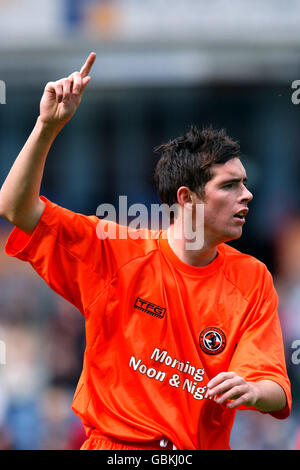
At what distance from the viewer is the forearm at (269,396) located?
11.1ft

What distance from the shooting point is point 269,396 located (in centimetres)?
345

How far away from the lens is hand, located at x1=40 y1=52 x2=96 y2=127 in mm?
3277

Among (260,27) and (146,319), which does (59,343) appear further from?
(260,27)

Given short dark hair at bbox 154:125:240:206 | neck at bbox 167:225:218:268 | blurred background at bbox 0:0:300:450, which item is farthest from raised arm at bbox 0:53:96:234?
blurred background at bbox 0:0:300:450

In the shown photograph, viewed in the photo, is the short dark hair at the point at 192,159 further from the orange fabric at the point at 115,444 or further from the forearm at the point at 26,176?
the orange fabric at the point at 115,444

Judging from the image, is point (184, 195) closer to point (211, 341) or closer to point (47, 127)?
point (211, 341)

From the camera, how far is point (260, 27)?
11891 mm

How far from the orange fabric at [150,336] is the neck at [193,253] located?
0.10 metres

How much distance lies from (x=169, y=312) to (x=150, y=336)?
16 cm

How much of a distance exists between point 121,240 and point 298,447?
4.06m

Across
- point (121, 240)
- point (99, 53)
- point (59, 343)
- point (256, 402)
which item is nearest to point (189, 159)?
point (121, 240)

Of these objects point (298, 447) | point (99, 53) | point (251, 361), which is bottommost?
point (298, 447)

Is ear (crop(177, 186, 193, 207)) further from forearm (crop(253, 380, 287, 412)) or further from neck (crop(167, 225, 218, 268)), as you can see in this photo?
forearm (crop(253, 380, 287, 412))

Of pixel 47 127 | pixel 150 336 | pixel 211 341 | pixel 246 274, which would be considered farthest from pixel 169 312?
pixel 47 127
